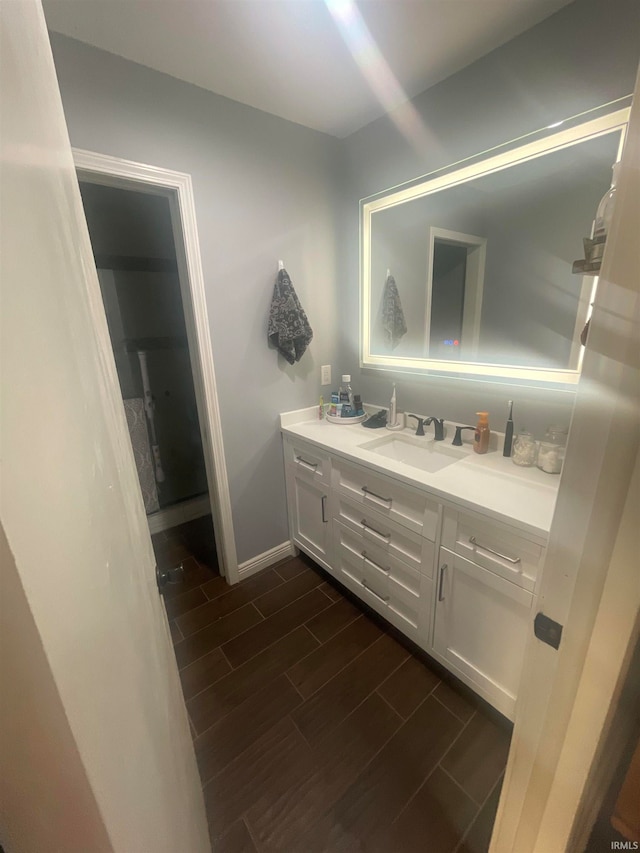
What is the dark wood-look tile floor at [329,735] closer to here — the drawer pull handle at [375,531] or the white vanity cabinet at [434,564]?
the white vanity cabinet at [434,564]

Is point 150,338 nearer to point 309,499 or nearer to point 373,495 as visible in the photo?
point 309,499

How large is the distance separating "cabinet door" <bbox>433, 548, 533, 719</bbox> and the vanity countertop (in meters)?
0.23

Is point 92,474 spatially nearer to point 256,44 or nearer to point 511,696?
point 511,696

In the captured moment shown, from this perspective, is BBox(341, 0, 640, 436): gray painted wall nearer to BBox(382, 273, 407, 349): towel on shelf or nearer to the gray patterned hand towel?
BBox(382, 273, 407, 349): towel on shelf

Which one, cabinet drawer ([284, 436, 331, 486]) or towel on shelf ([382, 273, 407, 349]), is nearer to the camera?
cabinet drawer ([284, 436, 331, 486])

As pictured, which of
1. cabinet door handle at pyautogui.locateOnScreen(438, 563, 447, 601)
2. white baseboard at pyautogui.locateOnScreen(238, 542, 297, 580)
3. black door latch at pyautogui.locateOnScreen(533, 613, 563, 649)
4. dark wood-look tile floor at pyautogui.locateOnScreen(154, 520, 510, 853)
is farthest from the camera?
white baseboard at pyautogui.locateOnScreen(238, 542, 297, 580)

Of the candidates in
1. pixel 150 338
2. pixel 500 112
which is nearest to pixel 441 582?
pixel 500 112

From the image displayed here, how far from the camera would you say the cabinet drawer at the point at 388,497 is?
1.34 meters

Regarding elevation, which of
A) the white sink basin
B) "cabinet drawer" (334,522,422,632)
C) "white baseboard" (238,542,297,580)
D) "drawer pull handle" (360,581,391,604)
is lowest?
"white baseboard" (238,542,297,580)

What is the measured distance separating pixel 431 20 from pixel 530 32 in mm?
361

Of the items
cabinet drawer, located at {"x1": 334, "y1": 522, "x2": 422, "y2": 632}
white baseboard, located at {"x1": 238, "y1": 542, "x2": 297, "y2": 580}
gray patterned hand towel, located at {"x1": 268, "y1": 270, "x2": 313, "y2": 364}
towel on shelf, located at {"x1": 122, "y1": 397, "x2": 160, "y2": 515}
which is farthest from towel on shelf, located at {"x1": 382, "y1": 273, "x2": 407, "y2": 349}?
towel on shelf, located at {"x1": 122, "y1": 397, "x2": 160, "y2": 515}

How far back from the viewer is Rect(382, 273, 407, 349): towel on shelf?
199 cm

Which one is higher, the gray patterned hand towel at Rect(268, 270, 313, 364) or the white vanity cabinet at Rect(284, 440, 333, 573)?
the gray patterned hand towel at Rect(268, 270, 313, 364)

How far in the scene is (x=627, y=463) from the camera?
1.52 ft
